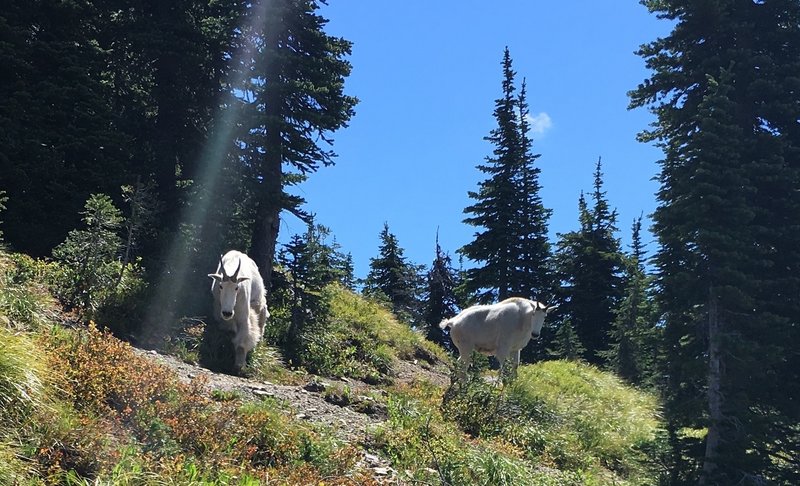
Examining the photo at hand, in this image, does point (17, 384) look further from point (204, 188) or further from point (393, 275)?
point (393, 275)

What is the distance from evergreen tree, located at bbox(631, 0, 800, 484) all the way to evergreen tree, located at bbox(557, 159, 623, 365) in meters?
20.8

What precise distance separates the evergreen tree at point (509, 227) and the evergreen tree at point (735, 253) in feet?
50.0

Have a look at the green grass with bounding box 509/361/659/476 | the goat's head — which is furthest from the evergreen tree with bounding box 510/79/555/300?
the goat's head

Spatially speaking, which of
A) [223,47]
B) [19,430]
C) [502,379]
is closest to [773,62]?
[502,379]

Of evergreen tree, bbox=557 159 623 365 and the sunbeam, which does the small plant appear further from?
evergreen tree, bbox=557 159 623 365

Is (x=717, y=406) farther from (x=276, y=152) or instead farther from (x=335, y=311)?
(x=276, y=152)

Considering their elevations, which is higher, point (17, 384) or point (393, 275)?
point (393, 275)

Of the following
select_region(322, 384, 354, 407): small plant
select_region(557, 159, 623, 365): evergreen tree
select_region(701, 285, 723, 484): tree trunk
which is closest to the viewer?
select_region(322, 384, 354, 407): small plant

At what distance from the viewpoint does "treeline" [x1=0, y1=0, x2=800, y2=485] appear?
11055 mm

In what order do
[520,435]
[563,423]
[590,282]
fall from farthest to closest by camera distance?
[590,282] < [563,423] < [520,435]

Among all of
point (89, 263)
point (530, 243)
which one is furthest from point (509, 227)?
point (89, 263)

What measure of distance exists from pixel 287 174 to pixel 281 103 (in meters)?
1.91

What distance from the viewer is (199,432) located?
6297 mm

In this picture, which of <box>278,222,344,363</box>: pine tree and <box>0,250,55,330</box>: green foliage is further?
<box>278,222,344,363</box>: pine tree
